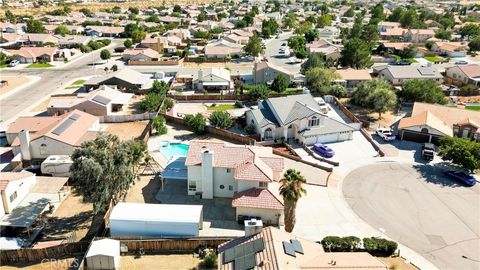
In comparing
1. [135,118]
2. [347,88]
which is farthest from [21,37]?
[347,88]

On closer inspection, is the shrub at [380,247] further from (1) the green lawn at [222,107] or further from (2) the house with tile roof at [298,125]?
(1) the green lawn at [222,107]

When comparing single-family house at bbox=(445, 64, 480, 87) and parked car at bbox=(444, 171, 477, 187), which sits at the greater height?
single-family house at bbox=(445, 64, 480, 87)

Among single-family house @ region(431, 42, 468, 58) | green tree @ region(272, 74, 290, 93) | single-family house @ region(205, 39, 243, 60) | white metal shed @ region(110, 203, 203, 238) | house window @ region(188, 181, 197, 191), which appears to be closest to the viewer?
white metal shed @ region(110, 203, 203, 238)

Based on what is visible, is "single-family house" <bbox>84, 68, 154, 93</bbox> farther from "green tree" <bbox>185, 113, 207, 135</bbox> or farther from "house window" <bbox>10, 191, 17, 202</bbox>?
"house window" <bbox>10, 191, 17, 202</bbox>

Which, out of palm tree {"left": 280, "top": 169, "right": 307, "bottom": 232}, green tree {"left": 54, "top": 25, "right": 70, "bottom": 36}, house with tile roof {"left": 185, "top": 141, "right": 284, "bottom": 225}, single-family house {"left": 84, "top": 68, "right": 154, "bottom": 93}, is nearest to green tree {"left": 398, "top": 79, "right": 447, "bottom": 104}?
house with tile roof {"left": 185, "top": 141, "right": 284, "bottom": 225}

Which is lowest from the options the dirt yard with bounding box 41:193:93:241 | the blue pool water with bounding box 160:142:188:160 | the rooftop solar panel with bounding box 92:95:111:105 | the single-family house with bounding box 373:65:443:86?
the dirt yard with bounding box 41:193:93:241

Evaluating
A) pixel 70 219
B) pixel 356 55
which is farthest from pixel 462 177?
pixel 356 55
